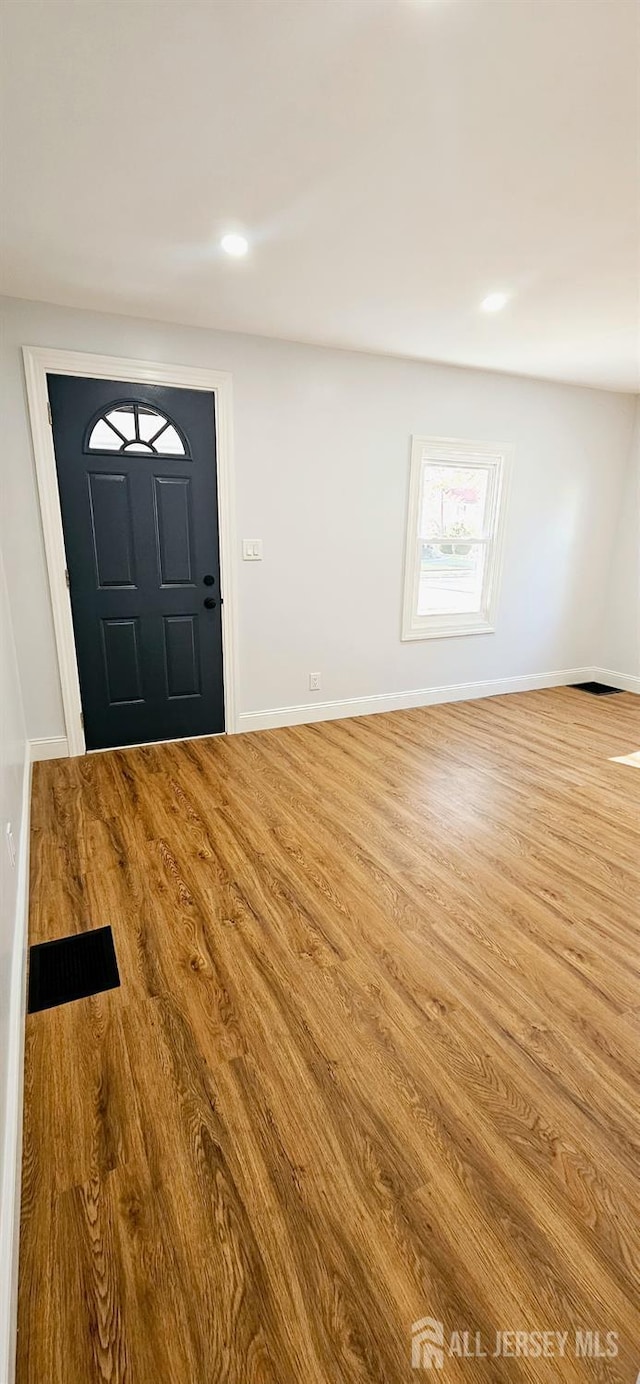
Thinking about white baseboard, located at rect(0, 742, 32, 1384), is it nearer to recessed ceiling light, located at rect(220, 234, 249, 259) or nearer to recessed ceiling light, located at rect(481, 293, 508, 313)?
recessed ceiling light, located at rect(220, 234, 249, 259)

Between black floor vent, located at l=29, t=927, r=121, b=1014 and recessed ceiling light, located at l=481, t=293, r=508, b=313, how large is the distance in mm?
3368

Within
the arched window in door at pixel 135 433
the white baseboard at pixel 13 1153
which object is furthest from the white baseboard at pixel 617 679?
the white baseboard at pixel 13 1153

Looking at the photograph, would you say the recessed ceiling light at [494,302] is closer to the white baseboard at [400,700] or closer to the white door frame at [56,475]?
the white door frame at [56,475]

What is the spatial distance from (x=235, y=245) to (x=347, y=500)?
1.81 m

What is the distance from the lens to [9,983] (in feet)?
4.88

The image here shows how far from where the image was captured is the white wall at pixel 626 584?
518cm

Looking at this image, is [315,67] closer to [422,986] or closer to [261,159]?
[261,159]

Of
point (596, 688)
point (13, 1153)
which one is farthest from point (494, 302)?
point (13, 1153)

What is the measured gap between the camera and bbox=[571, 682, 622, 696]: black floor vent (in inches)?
207

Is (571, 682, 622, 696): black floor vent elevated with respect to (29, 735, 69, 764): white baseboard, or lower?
lower

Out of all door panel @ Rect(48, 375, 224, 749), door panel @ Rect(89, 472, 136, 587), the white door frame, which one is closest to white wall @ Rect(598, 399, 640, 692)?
the white door frame

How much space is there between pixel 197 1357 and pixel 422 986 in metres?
1.00

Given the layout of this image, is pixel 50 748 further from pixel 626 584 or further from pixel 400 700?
pixel 626 584

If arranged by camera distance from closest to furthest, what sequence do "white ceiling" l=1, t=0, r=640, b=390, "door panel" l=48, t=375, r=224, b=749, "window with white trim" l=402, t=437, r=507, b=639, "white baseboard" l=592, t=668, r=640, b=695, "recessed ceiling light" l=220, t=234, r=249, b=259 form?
"white ceiling" l=1, t=0, r=640, b=390 → "recessed ceiling light" l=220, t=234, r=249, b=259 → "door panel" l=48, t=375, r=224, b=749 → "window with white trim" l=402, t=437, r=507, b=639 → "white baseboard" l=592, t=668, r=640, b=695
